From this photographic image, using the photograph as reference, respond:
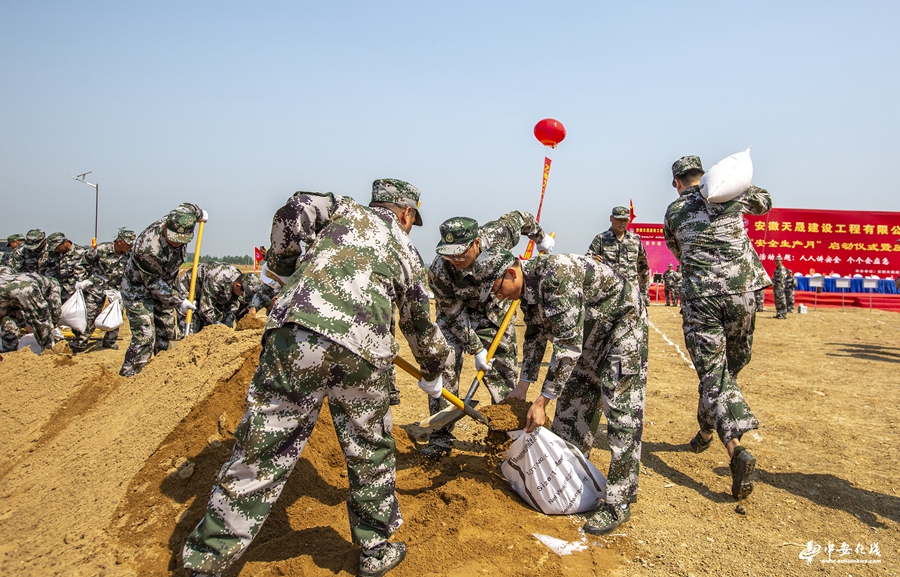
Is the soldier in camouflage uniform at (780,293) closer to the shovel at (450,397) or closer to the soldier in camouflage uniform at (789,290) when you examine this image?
the soldier in camouflage uniform at (789,290)

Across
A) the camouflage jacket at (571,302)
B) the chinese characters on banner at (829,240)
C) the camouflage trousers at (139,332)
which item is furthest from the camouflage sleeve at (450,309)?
the chinese characters on banner at (829,240)

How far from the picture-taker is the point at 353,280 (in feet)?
7.84

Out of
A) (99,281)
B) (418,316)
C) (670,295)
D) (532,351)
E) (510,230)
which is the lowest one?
(670,295)

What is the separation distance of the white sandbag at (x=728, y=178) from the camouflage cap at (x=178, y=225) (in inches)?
193

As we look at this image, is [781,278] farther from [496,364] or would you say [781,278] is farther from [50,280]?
[50,280]

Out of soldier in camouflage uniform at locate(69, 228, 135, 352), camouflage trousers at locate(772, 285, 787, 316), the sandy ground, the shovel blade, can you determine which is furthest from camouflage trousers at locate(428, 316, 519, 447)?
camouflage trousers at locate(772, 285, 787, 316)

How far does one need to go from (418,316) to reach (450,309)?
1.60 m

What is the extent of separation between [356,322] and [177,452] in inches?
71.1

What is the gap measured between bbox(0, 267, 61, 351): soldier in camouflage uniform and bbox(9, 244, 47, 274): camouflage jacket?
7.61ft

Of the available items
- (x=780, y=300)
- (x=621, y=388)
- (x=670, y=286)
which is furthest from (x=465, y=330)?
(x=670, y=286)

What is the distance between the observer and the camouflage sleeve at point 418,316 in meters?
2.66

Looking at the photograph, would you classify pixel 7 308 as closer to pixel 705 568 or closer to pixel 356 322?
pixel 356 322

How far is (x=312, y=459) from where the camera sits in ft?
11.8

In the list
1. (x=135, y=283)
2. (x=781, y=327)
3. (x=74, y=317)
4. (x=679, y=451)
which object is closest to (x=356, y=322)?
(x=679, y=451)
